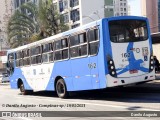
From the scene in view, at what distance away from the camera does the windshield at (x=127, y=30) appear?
48.6ft

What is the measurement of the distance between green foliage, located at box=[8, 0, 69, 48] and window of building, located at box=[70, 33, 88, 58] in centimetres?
2677

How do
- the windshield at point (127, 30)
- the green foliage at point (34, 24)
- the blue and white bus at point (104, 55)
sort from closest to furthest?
the blue and white bus at point (104, 55)
the windshield at point (127, 30)
the green foliage at point (34, 24)

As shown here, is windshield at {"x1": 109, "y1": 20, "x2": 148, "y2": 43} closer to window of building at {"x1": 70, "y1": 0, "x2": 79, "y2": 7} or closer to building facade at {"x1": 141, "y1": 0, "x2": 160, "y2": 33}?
window of building at {"x1": 70, "y1": 0, "x2": 79, "y2": 7}

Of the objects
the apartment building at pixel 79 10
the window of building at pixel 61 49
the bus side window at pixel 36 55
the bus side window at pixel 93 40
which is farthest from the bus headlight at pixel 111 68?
the apartment building at pixel 79 10

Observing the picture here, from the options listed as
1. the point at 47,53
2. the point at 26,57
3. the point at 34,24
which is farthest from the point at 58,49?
the point at 34,24

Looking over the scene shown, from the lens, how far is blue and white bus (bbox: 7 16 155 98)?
47.6ft

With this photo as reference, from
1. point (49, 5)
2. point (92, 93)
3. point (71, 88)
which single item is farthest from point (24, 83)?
point (49, 5)

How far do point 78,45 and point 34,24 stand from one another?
3298 cm

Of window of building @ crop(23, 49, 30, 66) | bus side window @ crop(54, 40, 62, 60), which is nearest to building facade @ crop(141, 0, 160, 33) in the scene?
window of building @ crop(23, 49, 30, 66)

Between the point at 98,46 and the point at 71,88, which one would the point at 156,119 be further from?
the point at 71,88

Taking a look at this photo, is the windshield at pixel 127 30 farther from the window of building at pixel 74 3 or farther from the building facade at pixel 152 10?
the building facade at pixel 152 10

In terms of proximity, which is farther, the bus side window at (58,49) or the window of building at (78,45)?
the bus side window at (58,49)

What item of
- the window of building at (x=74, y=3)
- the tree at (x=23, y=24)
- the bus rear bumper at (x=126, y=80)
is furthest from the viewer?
the window of building at (x=74, y=3)

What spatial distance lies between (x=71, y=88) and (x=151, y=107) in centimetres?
553
